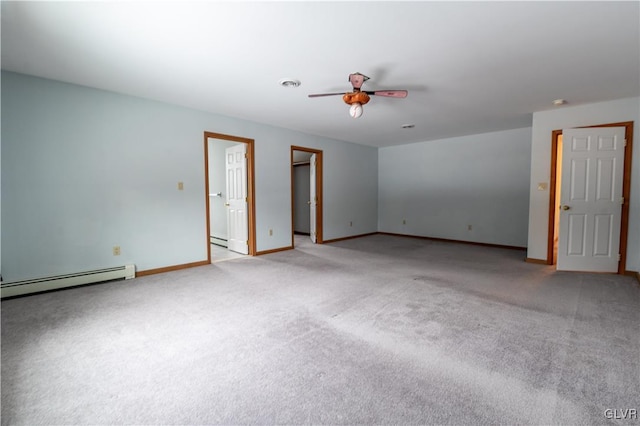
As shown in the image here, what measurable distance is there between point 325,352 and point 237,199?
154 inches

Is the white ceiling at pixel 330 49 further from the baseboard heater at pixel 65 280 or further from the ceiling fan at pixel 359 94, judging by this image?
the baseboard heater at pixel 65 280

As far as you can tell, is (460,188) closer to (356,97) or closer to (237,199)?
(356,97)

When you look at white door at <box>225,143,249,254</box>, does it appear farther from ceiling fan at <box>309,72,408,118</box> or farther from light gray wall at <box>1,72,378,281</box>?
ceiling fan at <box>309,72,408,118</box>

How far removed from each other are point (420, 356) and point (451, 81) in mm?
2828

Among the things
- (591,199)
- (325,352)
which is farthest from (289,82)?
(591,199)

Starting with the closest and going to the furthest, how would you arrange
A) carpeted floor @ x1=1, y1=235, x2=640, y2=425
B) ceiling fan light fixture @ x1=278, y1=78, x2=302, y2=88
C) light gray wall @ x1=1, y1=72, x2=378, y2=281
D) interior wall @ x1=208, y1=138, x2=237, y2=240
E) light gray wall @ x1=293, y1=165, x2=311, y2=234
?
carpeted floor @ x1=1, y1=235, x2=640, y2=425, light gray wall @ x1=1, y1=72, x2=378, y2=281, ceiling fan light fixture @ x1=278, y1=78, x2=302, y2=88, interior wall @ x1=208, y1=138, x2=237, y2=240, light gray wall @ x1=293, y1=165, x2=311, y2=234

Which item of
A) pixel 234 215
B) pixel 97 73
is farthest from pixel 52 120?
pixel 234 215

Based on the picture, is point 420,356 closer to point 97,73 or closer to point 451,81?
point 451,81

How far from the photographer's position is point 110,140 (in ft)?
11.7

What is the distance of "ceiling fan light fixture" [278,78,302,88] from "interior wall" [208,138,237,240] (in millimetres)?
3035

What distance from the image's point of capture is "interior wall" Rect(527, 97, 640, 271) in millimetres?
3840

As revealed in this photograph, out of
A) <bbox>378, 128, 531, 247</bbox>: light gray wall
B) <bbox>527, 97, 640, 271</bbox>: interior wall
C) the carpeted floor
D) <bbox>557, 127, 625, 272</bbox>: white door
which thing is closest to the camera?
the carpeted floor

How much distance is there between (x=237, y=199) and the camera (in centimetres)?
539

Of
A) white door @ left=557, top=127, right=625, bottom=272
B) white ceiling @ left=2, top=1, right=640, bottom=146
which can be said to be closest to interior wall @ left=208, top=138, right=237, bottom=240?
white ceiling @ left=2, top=1, right=640, bottom=146
